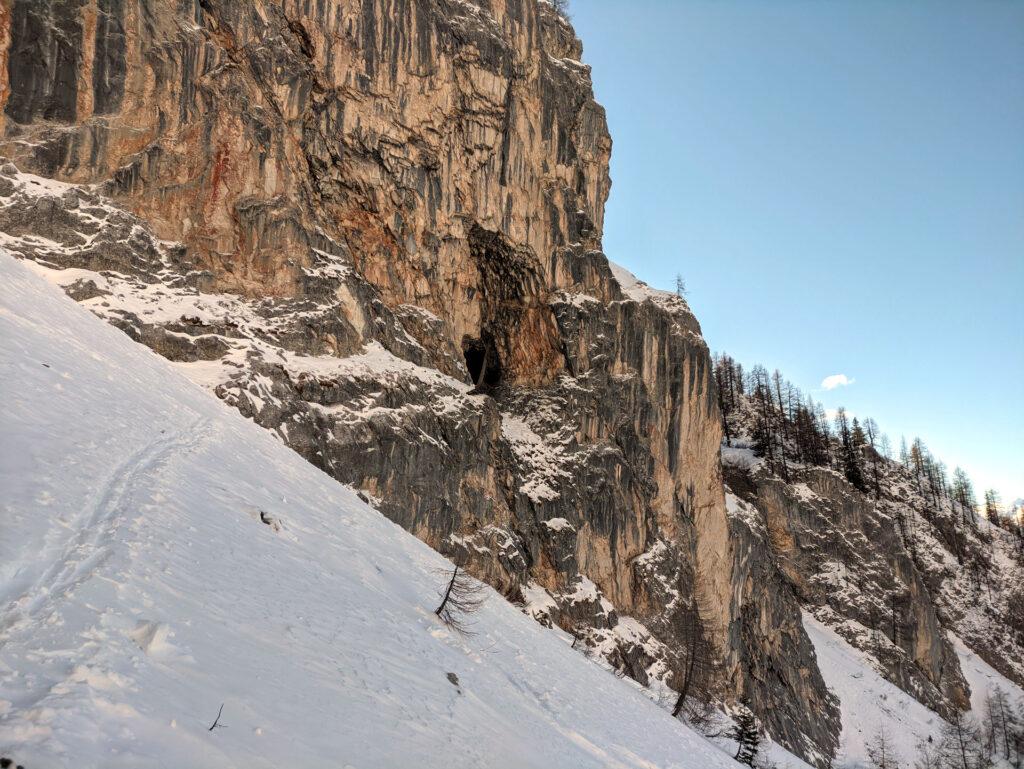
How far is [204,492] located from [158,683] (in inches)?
287

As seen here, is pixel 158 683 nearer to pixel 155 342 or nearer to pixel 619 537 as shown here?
pixel 155 342

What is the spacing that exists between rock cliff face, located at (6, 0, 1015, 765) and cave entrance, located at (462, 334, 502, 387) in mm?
244

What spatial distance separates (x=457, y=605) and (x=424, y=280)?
2948 cm

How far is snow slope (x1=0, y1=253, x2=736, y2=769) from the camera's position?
5.11 metres

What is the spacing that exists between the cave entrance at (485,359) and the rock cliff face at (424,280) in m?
0.24

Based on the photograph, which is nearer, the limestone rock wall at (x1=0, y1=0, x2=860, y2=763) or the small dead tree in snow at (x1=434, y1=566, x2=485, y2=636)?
the small dead tree in snow at (x1=434, y1=566, x2=485, y2=636)

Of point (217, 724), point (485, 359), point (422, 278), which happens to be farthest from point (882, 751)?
point (217, 724)

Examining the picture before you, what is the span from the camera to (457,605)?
14.9 m

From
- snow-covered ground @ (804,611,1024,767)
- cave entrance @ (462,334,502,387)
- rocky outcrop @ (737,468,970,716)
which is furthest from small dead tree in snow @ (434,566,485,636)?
rocky outcrop @ (737,468,970,716)

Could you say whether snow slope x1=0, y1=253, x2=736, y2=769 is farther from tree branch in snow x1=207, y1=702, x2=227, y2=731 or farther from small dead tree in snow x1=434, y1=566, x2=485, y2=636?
small dead tree in snow x1=434, y1=566, x2=485, y2=636

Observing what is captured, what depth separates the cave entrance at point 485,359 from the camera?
154 ft

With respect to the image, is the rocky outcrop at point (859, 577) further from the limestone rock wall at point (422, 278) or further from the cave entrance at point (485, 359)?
the cave entrance at point (485, 359)

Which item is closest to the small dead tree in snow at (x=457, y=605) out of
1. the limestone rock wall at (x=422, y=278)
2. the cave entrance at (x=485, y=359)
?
the limestone rock wall at (x=422, y=278)

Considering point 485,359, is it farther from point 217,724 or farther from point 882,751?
point 882,751
